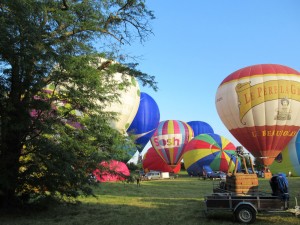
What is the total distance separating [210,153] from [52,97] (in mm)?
33775

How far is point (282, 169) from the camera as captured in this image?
1500 inches

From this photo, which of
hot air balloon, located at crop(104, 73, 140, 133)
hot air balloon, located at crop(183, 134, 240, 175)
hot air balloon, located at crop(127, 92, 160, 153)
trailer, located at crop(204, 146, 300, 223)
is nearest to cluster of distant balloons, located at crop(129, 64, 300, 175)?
hot air balloon, located at crop(104, 73, 140, 133)

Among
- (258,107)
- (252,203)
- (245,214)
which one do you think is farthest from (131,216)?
(258,107)

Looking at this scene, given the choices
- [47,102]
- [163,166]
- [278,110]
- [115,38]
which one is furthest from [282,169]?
[47,102]

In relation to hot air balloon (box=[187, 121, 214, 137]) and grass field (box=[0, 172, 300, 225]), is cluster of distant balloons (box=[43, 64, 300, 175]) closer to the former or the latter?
grass field (box=[0, 172, 300, 225])

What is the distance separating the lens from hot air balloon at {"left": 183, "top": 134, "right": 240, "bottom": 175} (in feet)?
139

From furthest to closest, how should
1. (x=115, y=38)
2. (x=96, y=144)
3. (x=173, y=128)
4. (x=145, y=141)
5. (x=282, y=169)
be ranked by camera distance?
1. (x=173, y=128)
2. (x=145, y=141)
3. (x=282, y=169)
4. (x=115, y=38)
5. (x=96, y=144)

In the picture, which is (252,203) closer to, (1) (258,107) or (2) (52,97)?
(2) (52,97)

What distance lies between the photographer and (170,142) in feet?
157

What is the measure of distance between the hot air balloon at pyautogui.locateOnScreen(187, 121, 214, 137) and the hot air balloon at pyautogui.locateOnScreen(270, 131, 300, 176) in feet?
82.4

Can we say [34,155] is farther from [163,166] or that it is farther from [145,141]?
[163,166]

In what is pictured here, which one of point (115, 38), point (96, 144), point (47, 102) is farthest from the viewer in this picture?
point (115, 38)

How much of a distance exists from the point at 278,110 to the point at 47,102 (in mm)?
21475

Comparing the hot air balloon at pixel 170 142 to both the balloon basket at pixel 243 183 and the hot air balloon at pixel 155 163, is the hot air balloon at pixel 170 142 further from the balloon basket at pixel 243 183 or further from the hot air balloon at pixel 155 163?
the balloon basket at pixel 243 183
